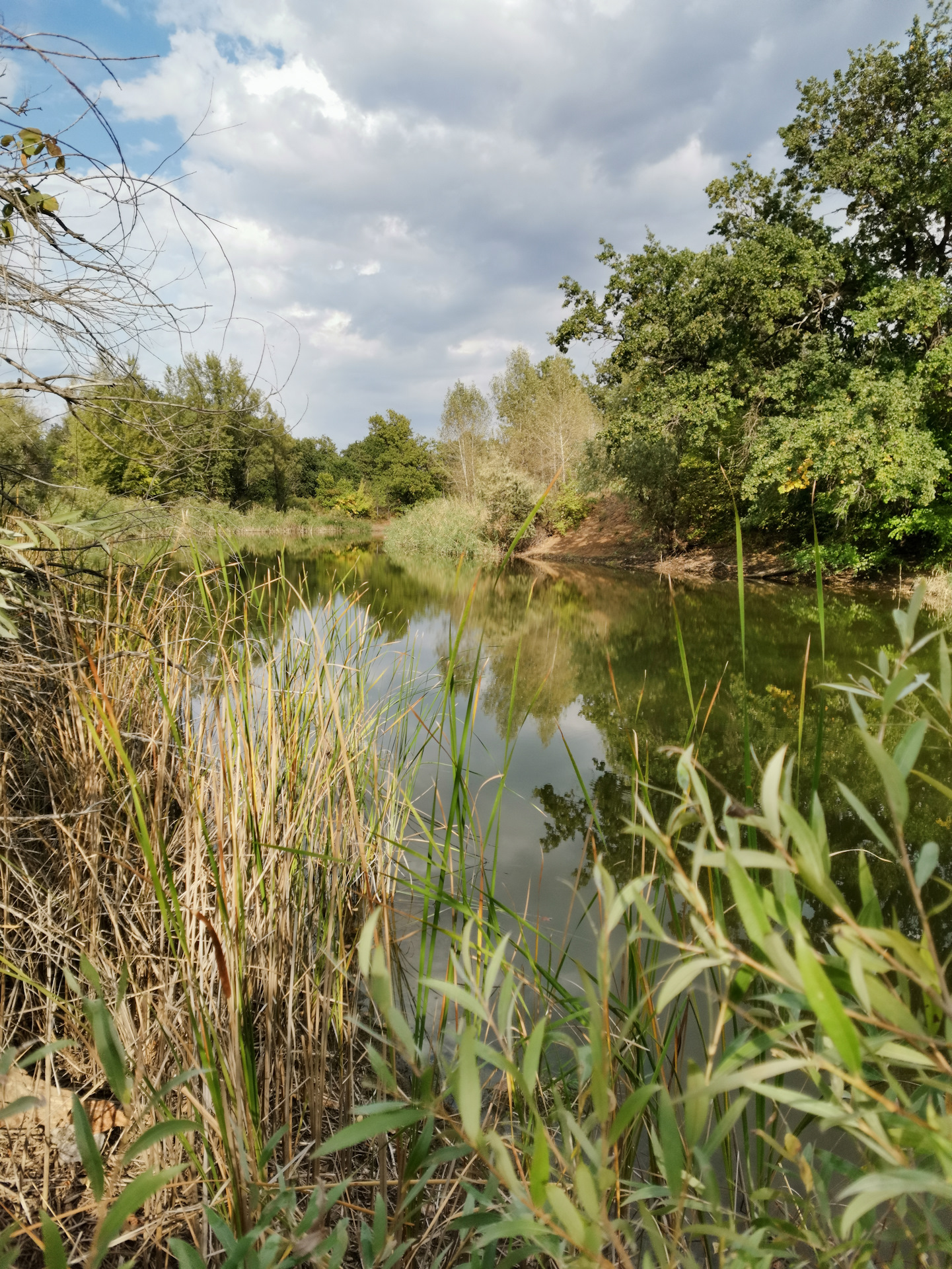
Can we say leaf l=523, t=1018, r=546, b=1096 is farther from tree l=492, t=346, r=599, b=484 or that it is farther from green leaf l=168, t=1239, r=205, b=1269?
tree l=492, t=346, r=599, b=484

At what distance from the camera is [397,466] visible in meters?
44.6

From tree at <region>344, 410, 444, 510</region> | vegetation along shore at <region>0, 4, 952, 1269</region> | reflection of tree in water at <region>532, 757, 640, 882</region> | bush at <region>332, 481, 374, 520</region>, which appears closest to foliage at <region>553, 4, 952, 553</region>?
vegetation along shore at <region>0, 4, 952, 1269</region>

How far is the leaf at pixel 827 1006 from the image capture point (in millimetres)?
339

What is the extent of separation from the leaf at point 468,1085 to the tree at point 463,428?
3354cm

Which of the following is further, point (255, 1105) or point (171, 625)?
point (171, 625)

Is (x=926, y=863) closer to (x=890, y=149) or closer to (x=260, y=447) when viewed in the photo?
(x=260, y=447)

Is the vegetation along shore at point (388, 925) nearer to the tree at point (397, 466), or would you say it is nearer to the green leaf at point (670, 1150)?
the green leaf at point (670, 1150)

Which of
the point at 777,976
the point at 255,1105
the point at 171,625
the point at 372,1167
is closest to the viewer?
the point at 777,976

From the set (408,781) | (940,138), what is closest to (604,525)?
(940,138)

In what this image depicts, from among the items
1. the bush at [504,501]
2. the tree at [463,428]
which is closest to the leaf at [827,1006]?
the bush at [504,501]

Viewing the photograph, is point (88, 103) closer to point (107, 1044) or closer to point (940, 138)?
point (107, 1044)

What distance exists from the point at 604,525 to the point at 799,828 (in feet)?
82.0

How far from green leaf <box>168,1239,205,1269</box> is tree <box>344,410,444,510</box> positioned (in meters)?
42.7

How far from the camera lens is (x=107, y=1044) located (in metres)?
0.47
